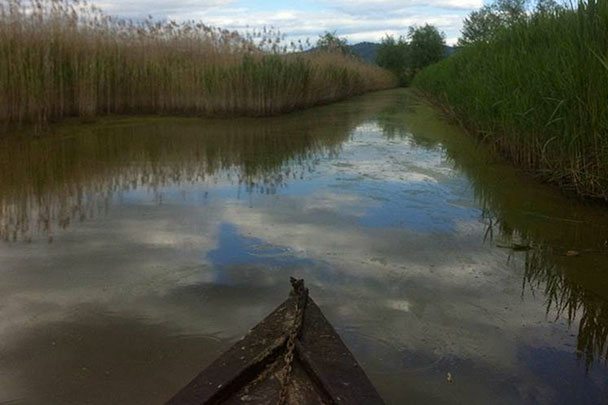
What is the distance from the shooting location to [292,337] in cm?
150

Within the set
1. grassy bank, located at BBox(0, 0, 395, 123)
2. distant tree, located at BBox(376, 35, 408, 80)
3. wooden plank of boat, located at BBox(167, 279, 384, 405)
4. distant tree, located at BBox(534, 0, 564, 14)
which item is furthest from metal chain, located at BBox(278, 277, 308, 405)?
distant tree, located at BBox(376, 35, 408, 80)

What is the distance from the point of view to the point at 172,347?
2.26m

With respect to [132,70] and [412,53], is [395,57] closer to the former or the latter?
[412,53]

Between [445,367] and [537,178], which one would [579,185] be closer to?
[537,178]

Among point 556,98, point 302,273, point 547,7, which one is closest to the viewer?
point 302,273

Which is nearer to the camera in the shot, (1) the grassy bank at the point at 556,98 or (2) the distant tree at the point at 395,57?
(1) the grassy bank at the point at 556,98

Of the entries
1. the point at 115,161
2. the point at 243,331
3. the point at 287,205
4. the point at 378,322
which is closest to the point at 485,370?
the point at 378,322

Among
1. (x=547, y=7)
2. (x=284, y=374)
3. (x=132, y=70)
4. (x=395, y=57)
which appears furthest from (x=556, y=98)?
(x=395, y=57)

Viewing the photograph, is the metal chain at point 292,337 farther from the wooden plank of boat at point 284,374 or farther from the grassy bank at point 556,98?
the grassy bank at point 556,98

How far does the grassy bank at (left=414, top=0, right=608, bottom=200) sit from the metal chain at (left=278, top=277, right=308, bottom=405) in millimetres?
2762

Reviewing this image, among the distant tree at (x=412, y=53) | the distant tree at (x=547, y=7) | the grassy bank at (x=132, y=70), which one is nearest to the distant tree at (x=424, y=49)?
the distant tree at (x=412, y=53)

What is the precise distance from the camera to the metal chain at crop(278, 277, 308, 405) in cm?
136

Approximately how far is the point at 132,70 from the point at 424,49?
36.6m

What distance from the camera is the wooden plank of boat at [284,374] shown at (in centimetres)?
135
